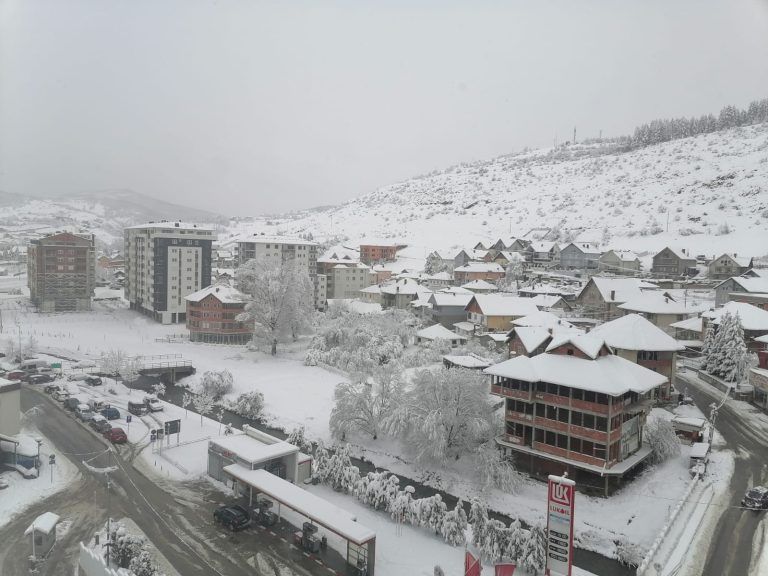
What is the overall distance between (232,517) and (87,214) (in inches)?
2294

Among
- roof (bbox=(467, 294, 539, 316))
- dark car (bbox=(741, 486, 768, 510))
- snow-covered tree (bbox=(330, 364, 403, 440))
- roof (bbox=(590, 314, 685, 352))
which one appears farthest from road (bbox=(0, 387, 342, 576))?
roof (bbox=(467, 294, 539, 316))

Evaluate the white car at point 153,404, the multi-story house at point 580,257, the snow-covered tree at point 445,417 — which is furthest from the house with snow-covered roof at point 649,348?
the multi-story house at point 580,257

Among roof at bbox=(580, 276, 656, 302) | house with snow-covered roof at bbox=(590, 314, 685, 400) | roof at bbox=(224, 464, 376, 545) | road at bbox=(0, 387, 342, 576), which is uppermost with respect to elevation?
roof at bbox=(580, 276, 656, 302)

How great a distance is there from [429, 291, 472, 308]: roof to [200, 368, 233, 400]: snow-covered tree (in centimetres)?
2502

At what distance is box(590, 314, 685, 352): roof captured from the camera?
35.0m

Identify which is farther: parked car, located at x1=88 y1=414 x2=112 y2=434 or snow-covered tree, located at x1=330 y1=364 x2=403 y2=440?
snow-covered tree, located at x1=330 y1=364 x2=403 y2=440

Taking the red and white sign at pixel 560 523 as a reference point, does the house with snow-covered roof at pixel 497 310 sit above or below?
above

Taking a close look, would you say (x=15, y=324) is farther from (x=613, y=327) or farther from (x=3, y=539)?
(x=613, y=327)

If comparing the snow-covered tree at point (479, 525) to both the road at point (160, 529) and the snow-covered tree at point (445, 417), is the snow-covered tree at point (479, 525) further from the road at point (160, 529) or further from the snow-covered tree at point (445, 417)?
the snow-covered tree at point (445, 417)

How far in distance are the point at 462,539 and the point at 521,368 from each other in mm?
9458

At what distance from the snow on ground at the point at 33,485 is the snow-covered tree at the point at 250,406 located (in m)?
11.9

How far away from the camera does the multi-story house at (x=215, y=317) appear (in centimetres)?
5341

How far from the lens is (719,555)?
18.9 metres

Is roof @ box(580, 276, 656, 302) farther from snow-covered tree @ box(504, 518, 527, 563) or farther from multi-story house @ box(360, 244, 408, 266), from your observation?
multi-story house @ box(360, 244, 408, 266)
